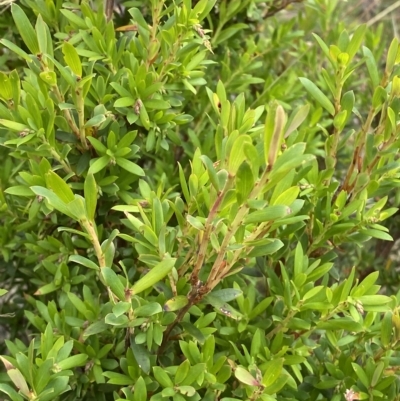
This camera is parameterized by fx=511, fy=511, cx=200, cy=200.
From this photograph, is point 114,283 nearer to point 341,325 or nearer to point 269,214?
point 269,214

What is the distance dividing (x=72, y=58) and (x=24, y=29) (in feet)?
0.32

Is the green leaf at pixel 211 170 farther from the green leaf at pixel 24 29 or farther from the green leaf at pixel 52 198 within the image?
the green leaf at pixel 24 29

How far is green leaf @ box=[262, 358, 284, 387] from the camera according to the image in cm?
68

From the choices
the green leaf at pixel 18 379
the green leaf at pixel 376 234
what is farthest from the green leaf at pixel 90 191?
the green leaf at pixel 376 234

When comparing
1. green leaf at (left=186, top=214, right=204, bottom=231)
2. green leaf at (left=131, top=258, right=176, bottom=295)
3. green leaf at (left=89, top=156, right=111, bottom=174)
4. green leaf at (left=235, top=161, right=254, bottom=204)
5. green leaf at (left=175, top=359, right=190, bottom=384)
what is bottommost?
green leaf at (left=175, top=359, right=190, bottom=384)

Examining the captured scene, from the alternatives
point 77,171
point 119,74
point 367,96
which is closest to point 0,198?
point 77,171

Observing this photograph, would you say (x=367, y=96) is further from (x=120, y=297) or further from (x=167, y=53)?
(x=120, y=297)

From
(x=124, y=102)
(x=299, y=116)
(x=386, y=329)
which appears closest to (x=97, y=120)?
(x=124, y=102)

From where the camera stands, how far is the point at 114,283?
644 millimetres

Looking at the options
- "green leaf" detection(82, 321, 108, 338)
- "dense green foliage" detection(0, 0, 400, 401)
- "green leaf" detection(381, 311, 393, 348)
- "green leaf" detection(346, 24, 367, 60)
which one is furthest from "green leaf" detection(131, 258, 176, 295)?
"green leaf" detection(346, 24, 367, 60)

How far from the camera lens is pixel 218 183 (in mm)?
552

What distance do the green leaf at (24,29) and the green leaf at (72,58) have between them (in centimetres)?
7

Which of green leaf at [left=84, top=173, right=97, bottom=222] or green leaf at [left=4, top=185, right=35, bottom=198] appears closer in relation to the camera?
green leaf at [left=84, top=173, right=97, bottom=222]

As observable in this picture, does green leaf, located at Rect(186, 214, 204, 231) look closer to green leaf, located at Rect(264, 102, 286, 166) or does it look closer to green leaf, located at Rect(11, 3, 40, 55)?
green leaf, located at Rect(264, 102, 286, 166)
